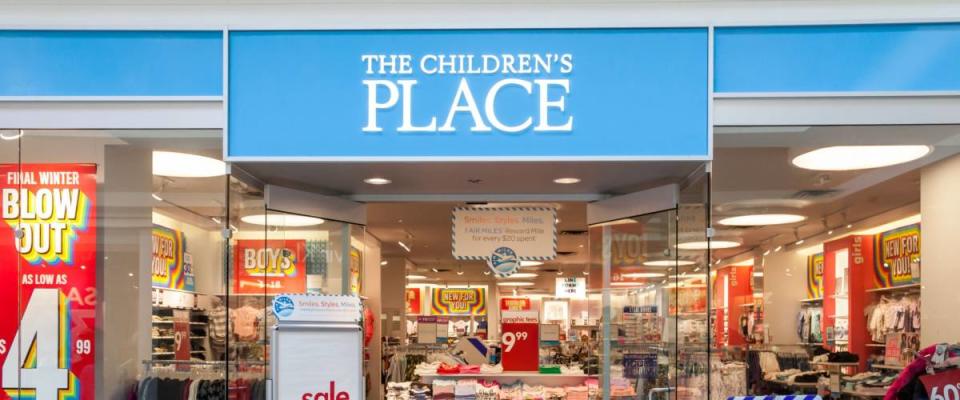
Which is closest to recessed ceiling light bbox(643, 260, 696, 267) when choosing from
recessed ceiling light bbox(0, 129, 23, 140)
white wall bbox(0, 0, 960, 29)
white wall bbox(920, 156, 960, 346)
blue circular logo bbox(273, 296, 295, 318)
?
white wall bbox(920, 156, 960, 346)

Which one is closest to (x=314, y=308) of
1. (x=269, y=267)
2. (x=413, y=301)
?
(x=269, y=267)

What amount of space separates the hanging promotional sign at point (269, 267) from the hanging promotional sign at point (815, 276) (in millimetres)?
3669

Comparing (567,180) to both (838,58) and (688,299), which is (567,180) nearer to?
(688,299)

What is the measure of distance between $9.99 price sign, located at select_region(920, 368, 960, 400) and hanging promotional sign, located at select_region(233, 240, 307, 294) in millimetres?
4068

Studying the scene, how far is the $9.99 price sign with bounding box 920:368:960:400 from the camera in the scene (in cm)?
568

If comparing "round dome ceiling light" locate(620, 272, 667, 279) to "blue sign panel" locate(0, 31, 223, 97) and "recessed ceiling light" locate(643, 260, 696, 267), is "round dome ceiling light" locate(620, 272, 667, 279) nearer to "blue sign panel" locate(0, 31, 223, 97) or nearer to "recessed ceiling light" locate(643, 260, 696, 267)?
"recessed ceiling light" locate(643, 260, 696, 267)

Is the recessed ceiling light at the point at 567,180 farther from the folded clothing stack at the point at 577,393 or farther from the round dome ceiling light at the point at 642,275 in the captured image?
the folded clothing stack at the point at 577,393

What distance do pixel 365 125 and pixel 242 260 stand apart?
1346mm

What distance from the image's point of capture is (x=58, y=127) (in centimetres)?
564

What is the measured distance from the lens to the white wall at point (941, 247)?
19.1 feet

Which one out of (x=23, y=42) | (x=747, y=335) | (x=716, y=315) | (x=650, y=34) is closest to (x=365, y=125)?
(x=650, y=34)

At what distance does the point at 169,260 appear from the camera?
6.06 metres

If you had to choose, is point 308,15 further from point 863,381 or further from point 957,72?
point 863,381

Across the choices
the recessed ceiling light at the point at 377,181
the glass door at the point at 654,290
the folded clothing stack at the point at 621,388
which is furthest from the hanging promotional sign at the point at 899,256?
the recessed ceiling light at the point at 377,181
